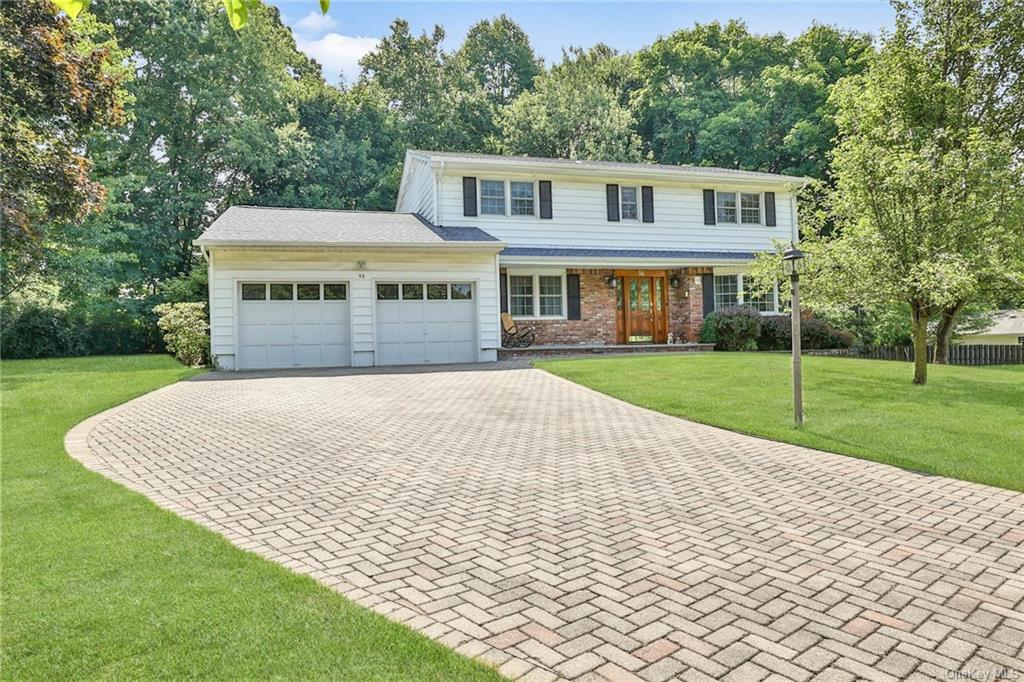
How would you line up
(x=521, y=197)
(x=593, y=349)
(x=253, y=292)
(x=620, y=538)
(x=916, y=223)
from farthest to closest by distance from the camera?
(x=521, y=197)
(x=593, y=349)
(x=253, y=292)
(x=916, y=223)
(x=620, y=538)

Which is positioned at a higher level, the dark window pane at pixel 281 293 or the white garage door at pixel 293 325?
the dark window pane at pixel 281 293

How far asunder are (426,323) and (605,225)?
23.7ft

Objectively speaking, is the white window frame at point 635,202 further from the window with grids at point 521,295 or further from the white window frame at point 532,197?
the window with grids at point 521,295

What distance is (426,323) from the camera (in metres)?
16.3

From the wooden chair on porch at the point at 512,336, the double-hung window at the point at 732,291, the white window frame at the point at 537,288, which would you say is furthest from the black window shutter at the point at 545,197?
the double-hung window at the point at 732,291

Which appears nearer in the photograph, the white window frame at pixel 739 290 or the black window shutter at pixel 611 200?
the black window shutter at pixel 611 200

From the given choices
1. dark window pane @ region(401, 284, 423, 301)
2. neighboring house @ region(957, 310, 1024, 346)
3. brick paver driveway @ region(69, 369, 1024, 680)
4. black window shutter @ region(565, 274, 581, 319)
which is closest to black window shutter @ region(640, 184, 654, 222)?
black window shutter @ region(565, 274, 581, 319)

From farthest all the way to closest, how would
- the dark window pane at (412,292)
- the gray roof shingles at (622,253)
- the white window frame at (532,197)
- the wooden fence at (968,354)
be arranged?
the white window frame at (532,197)
the gray roof shingles at (622,253)
the wooden fence at (968,354)
the dark window pane at (412,292)

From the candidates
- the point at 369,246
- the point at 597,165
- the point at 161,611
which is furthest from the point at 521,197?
the point at 161,611

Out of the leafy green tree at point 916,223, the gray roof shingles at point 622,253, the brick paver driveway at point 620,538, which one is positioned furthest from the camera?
the gray roof shingles at point 622,253

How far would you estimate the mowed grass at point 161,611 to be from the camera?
2484mm

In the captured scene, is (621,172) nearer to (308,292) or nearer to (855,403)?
(308,292)

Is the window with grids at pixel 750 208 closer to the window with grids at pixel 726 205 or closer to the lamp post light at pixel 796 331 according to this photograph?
the window with grids at pixel 726 205

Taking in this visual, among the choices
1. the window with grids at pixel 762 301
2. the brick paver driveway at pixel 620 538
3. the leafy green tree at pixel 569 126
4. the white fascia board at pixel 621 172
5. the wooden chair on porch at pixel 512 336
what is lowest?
the brick paver driveway at pixel 620 538
